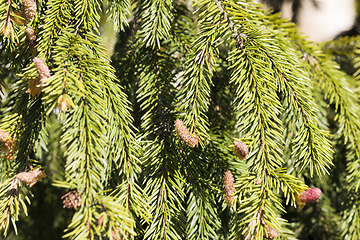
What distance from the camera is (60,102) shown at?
0.33 m

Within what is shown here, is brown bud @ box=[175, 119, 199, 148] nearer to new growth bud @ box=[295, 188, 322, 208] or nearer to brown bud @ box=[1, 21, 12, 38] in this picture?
new growth bud @ box=[295, 188, 322, 208]

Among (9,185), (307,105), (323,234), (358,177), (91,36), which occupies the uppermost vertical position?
(91,36)

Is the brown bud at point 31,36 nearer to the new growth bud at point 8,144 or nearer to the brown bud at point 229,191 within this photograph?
the new growth bud at point 8,144

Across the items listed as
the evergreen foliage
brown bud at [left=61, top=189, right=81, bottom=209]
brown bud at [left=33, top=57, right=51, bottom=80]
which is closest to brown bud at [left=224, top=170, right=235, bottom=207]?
the evergreen foliage

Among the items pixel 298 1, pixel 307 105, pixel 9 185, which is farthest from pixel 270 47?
pixel 298 1

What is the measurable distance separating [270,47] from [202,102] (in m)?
0.18

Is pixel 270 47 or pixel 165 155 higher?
pixel 270 47

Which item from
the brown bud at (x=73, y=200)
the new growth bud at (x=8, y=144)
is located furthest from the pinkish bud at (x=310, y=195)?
the new growth bud at (x=8, y=144)

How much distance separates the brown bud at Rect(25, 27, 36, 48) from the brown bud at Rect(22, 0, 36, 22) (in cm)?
2

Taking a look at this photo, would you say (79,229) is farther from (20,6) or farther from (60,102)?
(20,6)

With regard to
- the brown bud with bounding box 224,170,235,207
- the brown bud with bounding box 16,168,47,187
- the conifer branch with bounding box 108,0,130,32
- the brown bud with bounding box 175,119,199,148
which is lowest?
the brown bud with bounding box 224,170,235,207

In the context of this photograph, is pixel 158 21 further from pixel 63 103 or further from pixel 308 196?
pixel 308 196

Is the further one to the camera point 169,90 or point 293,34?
point 293,34

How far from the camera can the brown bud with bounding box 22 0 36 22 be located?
0.43 m
